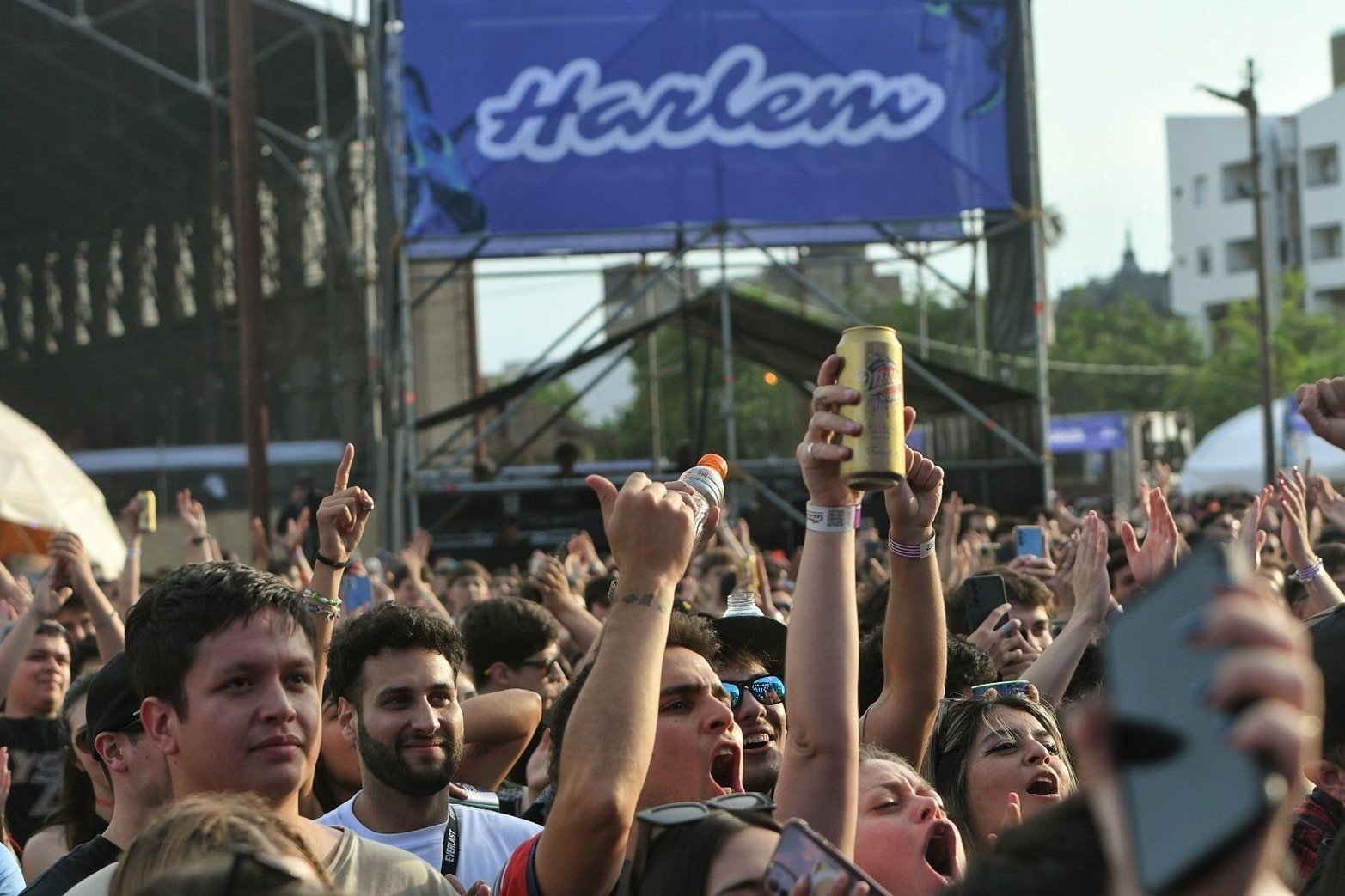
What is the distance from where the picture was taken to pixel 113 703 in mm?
3570

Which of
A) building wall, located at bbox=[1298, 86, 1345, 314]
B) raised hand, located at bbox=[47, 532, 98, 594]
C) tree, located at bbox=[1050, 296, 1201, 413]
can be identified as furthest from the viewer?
building wall, located at bbox=[1298, 86, 1345, 314]

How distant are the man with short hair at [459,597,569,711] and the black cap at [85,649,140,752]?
226 cm

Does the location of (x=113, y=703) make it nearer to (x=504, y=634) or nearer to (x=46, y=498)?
(x=504, y=634)

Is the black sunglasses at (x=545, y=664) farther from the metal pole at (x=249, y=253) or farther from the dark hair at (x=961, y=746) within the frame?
the metal pole at (x=249, y=253)

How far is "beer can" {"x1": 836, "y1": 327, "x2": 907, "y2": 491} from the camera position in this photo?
2697mm

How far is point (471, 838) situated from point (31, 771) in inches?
97.8

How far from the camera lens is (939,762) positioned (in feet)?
12.7

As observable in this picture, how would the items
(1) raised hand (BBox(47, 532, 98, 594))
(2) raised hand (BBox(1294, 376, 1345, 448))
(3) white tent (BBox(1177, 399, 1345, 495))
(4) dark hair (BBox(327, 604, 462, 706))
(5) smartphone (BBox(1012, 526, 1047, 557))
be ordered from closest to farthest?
(2) raised hand (BBox(1294, 376, 1345, 448))
(4) dark hair (BBox(327, 604, 462, 706))
(1) raised hand (BBox(47, 532, 98, 594))
(5) smartphone (BBox(1012, 526, 1047, 557))
(3) white tent (BBox(1177, 399, 1345, 495))

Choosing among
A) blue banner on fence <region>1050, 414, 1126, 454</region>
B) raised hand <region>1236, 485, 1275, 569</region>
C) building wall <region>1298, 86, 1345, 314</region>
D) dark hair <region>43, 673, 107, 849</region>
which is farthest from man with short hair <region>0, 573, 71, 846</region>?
building wall <region>1298, 86, 1345, 314</region>

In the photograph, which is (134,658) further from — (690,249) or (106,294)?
(106,294)

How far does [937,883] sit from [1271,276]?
6546cm

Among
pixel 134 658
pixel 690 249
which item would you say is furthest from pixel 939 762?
pixel 690 249

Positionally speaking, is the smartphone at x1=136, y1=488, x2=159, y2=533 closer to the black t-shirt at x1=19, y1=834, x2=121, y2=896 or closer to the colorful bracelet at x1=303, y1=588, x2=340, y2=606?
the colorful bracelet at x1=303, y1=588, x2=340, y2=606

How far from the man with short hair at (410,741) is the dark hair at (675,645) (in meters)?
0.33
